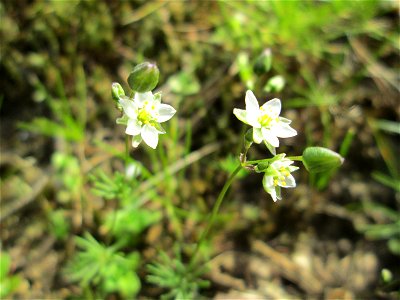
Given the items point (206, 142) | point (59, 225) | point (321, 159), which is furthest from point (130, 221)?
point (321, 159)

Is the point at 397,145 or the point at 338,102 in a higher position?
the point at 338,102

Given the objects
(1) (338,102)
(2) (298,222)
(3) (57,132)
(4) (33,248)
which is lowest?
(2) (298,222)

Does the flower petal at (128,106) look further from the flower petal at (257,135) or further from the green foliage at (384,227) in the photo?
the green foliage at (384,227)

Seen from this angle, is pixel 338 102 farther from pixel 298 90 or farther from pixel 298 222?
pixel 298 222

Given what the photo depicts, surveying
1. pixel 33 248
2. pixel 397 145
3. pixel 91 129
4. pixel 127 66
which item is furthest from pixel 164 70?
pixel 397 145

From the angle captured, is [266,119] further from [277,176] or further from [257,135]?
[277,176]

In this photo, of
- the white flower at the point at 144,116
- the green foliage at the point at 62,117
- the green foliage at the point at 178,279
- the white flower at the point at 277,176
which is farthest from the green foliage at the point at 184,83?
the white flower at the point at 277,176

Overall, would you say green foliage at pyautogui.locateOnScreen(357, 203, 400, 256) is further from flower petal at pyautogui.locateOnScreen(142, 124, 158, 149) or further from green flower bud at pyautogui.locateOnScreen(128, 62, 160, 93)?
green flower bud at pyautogui.locateOnScreen(128, 62, 160, 93)
